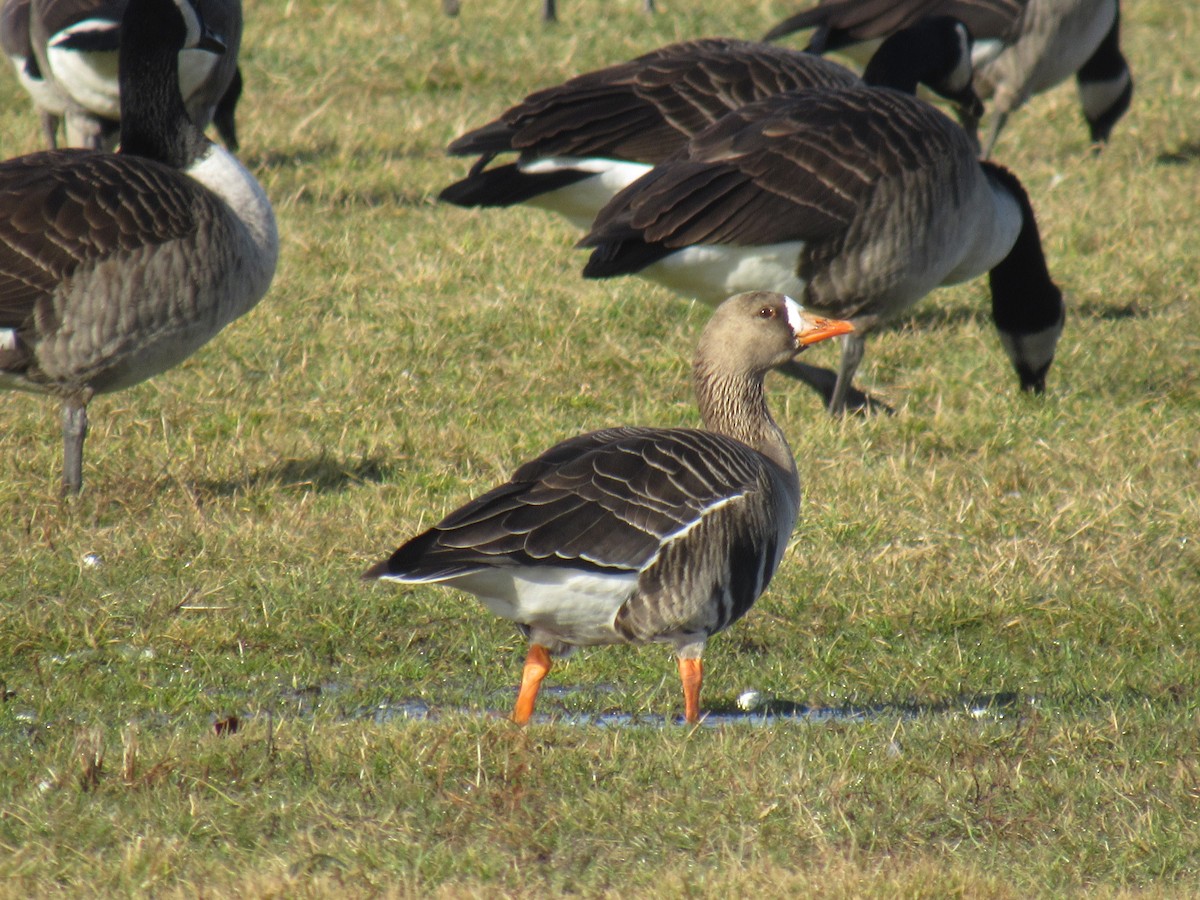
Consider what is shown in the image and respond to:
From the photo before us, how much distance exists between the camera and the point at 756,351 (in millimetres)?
5422

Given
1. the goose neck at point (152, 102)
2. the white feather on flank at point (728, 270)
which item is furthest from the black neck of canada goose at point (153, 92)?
the white feather on flank at point (728, 270)

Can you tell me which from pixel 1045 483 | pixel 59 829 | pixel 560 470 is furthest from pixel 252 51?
pixel 59 829

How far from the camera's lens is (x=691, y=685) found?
15.3ft

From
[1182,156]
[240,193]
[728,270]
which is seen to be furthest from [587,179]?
[1182,156]

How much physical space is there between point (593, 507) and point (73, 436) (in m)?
2.61

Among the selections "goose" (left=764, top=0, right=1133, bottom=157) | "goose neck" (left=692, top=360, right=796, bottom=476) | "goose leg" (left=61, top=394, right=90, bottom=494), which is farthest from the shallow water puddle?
"goose" (left=764, top=0, right=1133, bottom=157)

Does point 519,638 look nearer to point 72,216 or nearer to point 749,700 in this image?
point 749,700

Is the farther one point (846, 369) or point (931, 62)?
point (931, 62)

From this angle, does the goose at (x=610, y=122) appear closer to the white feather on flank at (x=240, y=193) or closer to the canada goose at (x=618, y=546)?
the white feather on flank at (x=240, y=193)

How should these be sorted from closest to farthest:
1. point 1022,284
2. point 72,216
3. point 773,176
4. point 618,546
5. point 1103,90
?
point 618,546, point 72,216, point 773,176, point 1022,284, point 1103,90

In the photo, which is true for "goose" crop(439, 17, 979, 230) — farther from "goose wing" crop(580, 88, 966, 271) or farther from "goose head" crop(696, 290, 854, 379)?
"goose head" crop(696, 290, 854, 379)

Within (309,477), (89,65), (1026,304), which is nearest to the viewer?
(309,477)

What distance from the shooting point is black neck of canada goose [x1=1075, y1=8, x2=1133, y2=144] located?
11.7 meters

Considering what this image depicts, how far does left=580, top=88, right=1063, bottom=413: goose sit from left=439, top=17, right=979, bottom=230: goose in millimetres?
523
